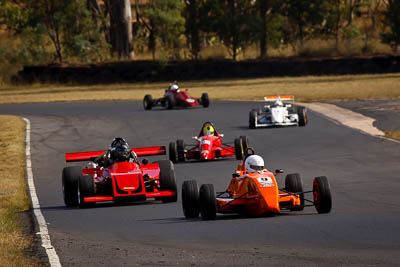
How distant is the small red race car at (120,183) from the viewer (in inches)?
623

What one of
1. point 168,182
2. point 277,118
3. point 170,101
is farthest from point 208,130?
point 170,101

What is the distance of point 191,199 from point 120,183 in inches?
94.4

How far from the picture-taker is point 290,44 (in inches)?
2911

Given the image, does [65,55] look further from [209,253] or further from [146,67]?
[209,253]

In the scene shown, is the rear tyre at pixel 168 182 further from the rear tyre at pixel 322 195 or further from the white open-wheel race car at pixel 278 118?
the white open-wheel race car at pixel 278 118

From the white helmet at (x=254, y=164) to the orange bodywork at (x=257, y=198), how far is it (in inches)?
5.4

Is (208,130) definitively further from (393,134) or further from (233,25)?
(233,25)

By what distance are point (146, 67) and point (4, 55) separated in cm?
1392

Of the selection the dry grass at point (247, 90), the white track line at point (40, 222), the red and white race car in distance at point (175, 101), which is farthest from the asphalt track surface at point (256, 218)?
the dry grass at point (247, 90)

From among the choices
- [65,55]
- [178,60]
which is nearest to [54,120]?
[178,60]

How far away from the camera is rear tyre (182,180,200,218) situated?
13.8 meters

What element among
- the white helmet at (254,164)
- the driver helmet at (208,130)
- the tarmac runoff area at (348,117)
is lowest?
the tarmac runoff area at (348,117)

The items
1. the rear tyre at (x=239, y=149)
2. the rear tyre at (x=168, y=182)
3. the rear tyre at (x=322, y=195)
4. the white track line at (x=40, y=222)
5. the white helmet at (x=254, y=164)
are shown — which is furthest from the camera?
the rear tyre at (x=239, y=149)

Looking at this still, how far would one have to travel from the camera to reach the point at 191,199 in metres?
13.9
